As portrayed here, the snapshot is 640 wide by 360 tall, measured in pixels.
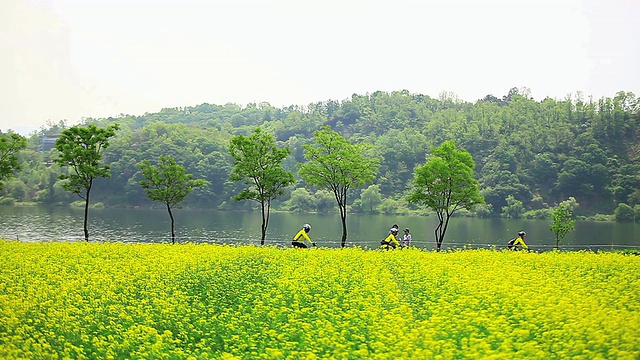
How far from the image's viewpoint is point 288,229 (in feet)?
256

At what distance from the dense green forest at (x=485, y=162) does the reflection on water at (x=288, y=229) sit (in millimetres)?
11365

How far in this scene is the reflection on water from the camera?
61344 millimetres

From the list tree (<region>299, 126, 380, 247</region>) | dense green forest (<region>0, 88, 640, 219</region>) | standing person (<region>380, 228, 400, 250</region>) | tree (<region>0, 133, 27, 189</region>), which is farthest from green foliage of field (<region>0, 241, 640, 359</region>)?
dense green forest (<region>0, 88, 640, 219</region>)

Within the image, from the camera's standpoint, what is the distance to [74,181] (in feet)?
120

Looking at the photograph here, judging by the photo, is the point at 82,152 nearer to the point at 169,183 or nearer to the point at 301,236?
the point at 169,183

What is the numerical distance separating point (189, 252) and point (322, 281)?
8236 millimetres


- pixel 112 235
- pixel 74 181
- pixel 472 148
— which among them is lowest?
pixel 112 235

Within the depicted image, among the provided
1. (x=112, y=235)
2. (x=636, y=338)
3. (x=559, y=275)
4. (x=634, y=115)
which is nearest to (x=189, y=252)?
(x=559, y=275)

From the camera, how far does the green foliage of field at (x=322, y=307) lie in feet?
32.7

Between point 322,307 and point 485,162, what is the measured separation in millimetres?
107317

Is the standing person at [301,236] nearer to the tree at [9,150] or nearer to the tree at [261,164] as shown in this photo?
the tree at [261,164]

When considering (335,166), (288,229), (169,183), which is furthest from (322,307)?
(288,229)

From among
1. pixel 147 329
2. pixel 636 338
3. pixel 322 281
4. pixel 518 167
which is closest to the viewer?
pixel 636 338

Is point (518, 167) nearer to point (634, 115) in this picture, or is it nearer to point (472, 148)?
point (472, 148)
